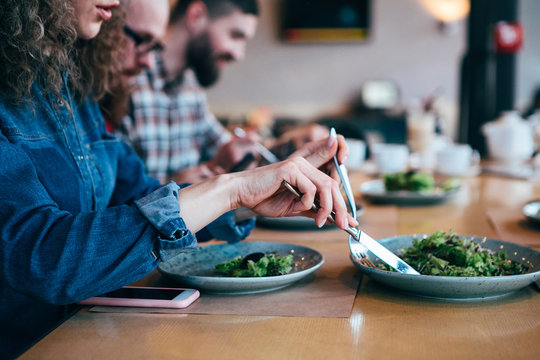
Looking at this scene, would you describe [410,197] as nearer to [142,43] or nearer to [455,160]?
[455,160]

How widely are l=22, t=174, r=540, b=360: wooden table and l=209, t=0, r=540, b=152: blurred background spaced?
5.00m

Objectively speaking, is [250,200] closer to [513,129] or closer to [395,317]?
[395,317]

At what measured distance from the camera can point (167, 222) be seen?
2.53 feet

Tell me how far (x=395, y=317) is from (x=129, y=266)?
14.6 inches

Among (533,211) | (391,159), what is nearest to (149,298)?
(533,211)

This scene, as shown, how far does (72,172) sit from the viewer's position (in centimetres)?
99

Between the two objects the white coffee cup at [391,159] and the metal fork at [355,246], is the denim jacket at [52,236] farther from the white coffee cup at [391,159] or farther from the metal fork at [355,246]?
the white coffee cup at [391,159]

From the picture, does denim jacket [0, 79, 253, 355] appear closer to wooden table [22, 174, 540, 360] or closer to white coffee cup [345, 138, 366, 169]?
wooden table [22, 174, 540, 360]

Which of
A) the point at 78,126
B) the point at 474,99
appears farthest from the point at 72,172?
the point at 474,99

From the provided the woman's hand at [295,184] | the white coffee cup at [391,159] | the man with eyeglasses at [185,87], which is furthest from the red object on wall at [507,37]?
the woman's hand at [295,184]

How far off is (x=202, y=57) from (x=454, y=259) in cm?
206

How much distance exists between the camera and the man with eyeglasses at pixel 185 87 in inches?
96.8

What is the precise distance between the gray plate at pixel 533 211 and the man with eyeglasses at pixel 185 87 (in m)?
1.06

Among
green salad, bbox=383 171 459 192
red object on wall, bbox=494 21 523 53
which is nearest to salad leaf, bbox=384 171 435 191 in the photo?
green salad, bbox=383 171 459 192
